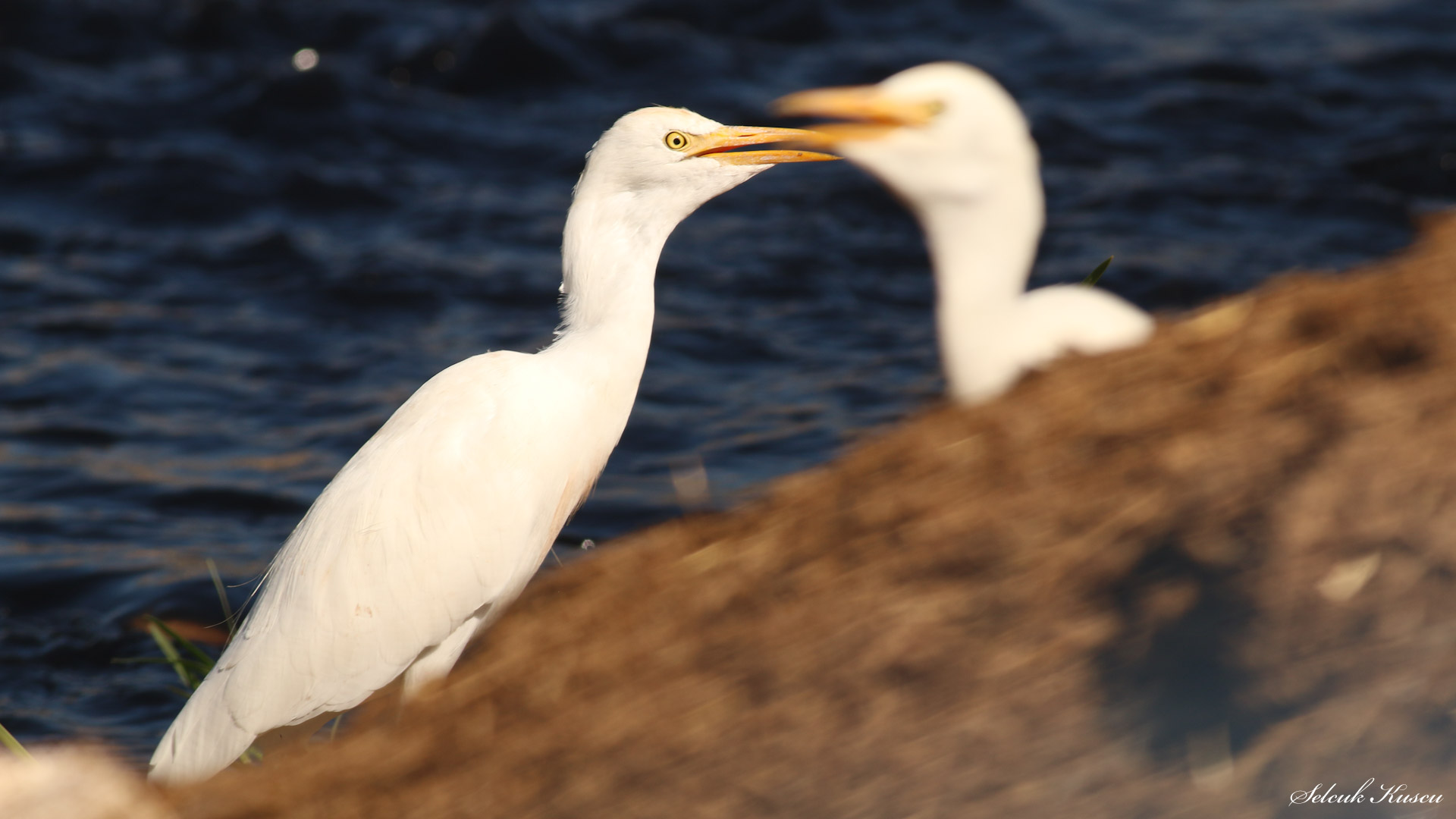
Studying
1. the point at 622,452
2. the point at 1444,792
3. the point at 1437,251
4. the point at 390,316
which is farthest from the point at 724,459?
the point at 1444,792

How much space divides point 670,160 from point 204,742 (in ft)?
8.11

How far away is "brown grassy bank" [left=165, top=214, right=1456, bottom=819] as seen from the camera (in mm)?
2789

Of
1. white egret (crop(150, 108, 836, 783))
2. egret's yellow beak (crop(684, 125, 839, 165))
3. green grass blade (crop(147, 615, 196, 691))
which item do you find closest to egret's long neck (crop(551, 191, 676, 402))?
white egret (crop(150, 108, 836, 783))

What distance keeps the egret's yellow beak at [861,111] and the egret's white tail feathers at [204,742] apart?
269cm

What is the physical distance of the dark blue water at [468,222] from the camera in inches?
340

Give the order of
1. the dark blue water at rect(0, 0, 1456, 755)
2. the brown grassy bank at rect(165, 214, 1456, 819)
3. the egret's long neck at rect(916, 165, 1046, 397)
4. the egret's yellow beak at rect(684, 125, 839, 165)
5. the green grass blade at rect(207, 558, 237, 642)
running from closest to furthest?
the brown grassy bank at rect(165, 214, 1456, 819) → the egret's long neck at rect(916, 165, 1046, 397) → the egret's yellow beak at rect(684, 125, 839, 165) → the green grass blade at rect(207, 558, 237, 642) → the dark blue water at rect(0, 0, 1456, 755)

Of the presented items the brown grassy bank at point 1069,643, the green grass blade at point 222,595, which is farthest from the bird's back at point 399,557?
the brown grassy bank at point 1069,643

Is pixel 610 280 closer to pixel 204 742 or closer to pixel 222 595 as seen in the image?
pixel 204 742

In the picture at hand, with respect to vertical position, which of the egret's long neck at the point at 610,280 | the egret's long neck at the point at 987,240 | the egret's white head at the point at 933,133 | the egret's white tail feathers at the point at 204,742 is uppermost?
the egret's white head at the point at 933,133

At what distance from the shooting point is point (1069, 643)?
283cm

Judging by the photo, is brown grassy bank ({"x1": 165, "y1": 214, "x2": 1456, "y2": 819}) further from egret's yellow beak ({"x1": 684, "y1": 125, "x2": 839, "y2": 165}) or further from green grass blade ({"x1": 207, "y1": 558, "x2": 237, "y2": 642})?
green grass blade ({"x1": 207, "y1": 558, "x2": 237, "y2": 642})

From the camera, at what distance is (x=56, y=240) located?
11875 mm

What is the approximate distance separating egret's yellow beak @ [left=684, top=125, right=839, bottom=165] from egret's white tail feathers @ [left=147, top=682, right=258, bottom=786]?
2.42m

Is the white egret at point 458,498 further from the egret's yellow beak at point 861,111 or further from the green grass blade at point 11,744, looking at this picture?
the green grass blade at point 11,744
